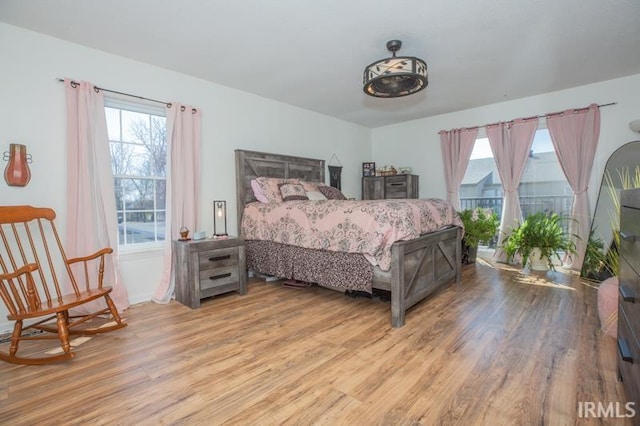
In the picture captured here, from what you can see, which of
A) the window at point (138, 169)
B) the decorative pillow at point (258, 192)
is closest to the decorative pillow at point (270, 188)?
the decorative pillow at point (258, 192)

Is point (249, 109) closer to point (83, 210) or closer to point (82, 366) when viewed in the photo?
point (83, 210)

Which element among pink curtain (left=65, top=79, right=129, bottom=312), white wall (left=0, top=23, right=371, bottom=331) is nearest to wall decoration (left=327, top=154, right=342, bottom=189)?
white wall (left=0, top=23, right=371, bottom=331)

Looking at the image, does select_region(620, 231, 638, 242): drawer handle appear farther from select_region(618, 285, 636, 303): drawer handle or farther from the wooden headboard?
the wooden headboard

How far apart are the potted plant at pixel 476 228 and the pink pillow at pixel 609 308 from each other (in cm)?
212

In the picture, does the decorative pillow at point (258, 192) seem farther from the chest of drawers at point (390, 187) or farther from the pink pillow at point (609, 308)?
the pink pillow at point (609, 308)

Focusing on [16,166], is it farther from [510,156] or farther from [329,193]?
[510,156]

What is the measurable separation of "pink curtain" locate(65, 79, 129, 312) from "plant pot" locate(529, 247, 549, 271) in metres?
4.91

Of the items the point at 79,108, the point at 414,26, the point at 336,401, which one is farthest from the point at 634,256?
the point at 79,108

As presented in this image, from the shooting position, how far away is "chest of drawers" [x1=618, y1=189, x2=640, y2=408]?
1153mm

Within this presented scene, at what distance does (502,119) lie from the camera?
179 inches

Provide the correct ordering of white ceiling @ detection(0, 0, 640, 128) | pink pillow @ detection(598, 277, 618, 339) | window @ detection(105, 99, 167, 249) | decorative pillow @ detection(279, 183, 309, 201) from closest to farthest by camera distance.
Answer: pink pillow @ detection(598, 277, 618, 339), white ceiling @ detection(0, 0, 640, 128), window @ detection(105, 99, 167, 249), decorative pillow @ detection(279, 183, 309, 201)

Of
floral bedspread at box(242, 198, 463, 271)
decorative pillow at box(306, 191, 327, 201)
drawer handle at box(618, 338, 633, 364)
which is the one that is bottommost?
drawer handle at box(618, 338, 633, 364)

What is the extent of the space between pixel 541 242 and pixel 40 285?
5411 mm

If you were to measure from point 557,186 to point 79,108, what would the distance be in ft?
19.0
